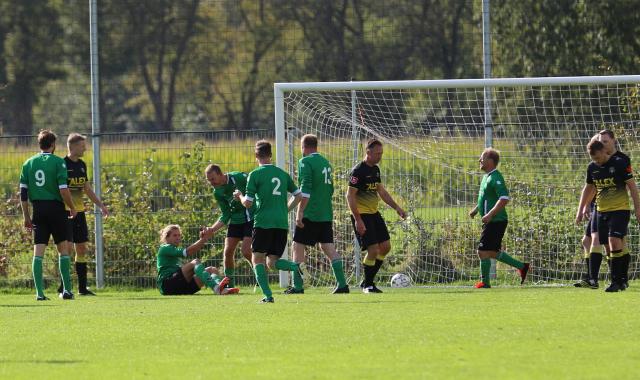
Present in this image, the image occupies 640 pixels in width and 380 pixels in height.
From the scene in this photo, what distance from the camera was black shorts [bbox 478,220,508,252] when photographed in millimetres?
15695

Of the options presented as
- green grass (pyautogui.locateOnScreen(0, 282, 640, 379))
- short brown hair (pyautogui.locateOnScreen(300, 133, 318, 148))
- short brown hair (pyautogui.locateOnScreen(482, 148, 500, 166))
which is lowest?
green grass (pyautogui.locateOnScreen(0, 282, 640, 379))

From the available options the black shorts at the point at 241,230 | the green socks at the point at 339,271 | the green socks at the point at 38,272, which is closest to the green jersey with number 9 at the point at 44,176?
the green socks at the point at 38,272

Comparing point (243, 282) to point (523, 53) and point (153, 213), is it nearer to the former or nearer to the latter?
point (153, 213)

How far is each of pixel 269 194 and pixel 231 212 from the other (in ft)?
7.47

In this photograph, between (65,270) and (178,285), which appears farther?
(178,285)

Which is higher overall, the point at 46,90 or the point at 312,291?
the point at 46,90

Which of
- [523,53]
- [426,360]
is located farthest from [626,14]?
[426,360]

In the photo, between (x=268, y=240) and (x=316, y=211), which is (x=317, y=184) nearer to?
(x=316, y=211)

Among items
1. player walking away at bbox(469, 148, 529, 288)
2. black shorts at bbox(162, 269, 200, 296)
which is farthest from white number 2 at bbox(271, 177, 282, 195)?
player walking away at bbox(469, 148, 529, 288)

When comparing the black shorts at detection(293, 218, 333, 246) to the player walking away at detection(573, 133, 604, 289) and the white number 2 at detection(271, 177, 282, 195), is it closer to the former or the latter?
the white number 2 at detection(271, 177, 282, 195)

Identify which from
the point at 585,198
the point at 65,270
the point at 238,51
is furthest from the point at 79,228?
the point at 238,51

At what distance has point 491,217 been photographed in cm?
1547

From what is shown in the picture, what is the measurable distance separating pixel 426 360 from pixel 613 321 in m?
2.74

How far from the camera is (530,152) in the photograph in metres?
17.3
